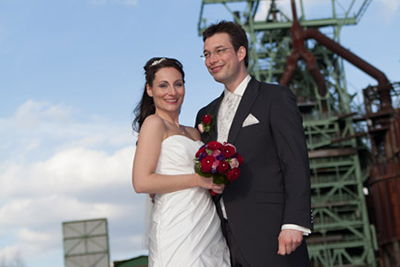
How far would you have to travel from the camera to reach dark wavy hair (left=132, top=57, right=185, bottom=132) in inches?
→ 214

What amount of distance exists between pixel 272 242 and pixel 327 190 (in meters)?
43.1

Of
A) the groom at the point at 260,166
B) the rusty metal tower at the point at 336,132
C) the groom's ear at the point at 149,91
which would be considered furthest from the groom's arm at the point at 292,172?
the rusty metal tower at the point at 336,132

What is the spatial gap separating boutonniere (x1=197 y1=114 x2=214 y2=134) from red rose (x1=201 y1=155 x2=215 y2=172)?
0.67 meters

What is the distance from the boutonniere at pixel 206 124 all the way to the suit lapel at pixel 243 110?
0.25 metres

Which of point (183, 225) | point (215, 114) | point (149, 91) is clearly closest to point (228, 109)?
point (215, 114)

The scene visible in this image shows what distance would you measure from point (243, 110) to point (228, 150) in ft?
1.87

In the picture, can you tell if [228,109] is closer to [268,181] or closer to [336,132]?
[268,181]

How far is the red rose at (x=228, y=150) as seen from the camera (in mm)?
4664

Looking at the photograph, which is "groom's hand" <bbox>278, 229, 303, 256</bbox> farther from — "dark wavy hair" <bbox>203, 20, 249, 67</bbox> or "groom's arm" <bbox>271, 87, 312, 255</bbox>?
"dark wavy hair" <bbox>203, 20, 249, 67</bbox>

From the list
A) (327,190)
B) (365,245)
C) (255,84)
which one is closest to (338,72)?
(327,190)

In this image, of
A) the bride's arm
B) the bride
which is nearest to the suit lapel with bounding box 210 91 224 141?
the bride

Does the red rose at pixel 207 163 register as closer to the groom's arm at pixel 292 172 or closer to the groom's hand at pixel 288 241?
the groom's arm at pixel 292 172

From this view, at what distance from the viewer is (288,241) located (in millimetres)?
4594

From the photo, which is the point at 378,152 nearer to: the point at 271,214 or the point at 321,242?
the point at 321,242
